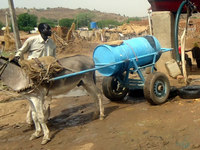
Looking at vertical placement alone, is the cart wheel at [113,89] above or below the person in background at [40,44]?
below

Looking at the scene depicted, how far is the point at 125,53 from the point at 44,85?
6.66 feet

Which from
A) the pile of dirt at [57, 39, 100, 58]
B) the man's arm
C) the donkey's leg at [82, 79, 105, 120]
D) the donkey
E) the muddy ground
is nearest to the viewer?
the muddy ground

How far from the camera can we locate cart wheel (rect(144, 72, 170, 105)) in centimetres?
557

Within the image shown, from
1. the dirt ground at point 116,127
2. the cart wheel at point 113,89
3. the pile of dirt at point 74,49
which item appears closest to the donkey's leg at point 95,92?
the dirt ground at point 116,127

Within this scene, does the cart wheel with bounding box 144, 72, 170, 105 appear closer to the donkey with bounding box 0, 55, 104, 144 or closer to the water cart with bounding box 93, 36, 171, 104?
the water cart with bounding box 93, 36, 171, 104

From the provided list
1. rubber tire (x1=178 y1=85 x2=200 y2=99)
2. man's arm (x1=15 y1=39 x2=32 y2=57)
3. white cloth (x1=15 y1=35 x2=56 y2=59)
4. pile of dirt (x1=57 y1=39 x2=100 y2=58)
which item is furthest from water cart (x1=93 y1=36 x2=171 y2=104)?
pile of dirt (x1=57 y1=39 x2=100 y2=58)

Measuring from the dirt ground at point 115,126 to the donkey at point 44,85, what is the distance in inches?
8.7

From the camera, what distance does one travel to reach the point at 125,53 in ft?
18.6

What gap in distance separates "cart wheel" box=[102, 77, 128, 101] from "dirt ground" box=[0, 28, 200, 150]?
0.20 metres

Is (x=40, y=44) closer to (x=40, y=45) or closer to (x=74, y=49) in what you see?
(x=40, y=45)

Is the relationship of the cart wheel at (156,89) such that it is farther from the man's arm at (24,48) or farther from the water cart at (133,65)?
the man's arm at (24,48)

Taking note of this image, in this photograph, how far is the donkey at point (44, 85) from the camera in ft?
15.0

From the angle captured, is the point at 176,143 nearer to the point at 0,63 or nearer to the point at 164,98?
the point at 164,98

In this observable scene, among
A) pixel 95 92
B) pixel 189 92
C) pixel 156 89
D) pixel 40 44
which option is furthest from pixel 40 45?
pixel 189 92
